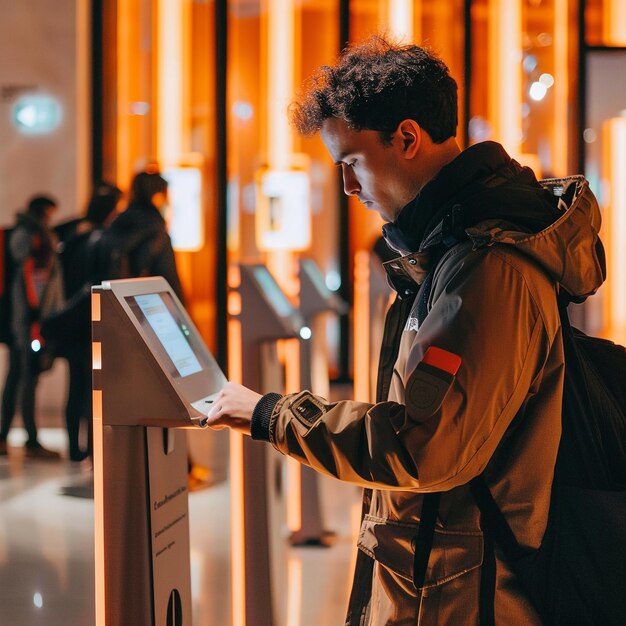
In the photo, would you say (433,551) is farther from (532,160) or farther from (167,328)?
(532,160)

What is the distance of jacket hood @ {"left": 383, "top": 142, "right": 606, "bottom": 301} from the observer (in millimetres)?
1368

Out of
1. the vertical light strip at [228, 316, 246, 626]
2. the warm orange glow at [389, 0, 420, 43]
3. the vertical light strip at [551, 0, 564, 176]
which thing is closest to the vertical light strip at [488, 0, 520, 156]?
the vertical light strip at [551, 0, 564, 176]

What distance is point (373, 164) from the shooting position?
1521mm

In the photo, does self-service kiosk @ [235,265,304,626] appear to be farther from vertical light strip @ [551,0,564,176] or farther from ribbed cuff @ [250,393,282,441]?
vertical light strip @ [551,0,564,176]

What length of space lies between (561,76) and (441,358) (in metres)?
8.45

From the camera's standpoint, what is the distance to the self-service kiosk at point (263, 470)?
2.97 m

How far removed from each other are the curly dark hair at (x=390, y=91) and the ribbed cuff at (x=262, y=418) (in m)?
0.45

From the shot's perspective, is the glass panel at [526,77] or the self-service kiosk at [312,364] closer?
the self-service kiosk at [312,364]

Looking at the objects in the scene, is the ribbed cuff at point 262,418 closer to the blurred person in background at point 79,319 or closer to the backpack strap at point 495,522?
the backpack strap at point 495,522

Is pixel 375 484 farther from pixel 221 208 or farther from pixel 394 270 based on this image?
pixel 221 208

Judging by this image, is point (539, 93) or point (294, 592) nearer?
point (294, 592)

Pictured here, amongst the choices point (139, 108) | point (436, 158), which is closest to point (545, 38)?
point (139, 108)

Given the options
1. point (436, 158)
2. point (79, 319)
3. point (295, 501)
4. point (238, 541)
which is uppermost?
point (436, 158)

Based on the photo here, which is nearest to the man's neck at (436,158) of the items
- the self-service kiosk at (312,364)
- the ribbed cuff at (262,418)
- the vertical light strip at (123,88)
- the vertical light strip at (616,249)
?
the ribbed cuff at (262,418)
